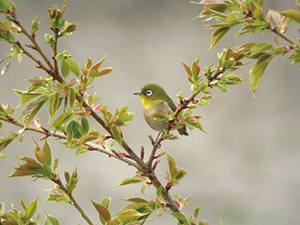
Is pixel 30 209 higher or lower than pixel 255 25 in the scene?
lower

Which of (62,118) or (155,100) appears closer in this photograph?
(62,118)

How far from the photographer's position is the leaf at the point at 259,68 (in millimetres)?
339

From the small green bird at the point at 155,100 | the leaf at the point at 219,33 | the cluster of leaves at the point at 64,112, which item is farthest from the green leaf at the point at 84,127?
the small green bird at the point at 155,100

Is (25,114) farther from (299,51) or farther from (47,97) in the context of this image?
(299,51)

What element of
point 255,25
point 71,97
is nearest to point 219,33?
point 255,25

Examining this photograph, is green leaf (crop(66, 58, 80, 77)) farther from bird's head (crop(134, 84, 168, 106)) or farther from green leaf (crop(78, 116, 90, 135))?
bird's head (crop(134, 84, 168, 106))

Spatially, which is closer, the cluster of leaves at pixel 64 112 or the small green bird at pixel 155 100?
the cluster of leaves at pixel 64 112

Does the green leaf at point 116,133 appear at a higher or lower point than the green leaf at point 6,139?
lower

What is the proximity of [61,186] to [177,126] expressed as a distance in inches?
4.8

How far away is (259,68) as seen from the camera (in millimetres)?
347

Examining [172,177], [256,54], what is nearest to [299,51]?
[256,54]

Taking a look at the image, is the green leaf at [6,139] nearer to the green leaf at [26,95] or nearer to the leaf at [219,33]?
the green leaf at [26,95]

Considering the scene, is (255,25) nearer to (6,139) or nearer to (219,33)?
(219,33)

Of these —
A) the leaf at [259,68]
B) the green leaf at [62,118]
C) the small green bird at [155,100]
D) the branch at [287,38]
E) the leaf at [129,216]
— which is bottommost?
the leaf at [129,216]
